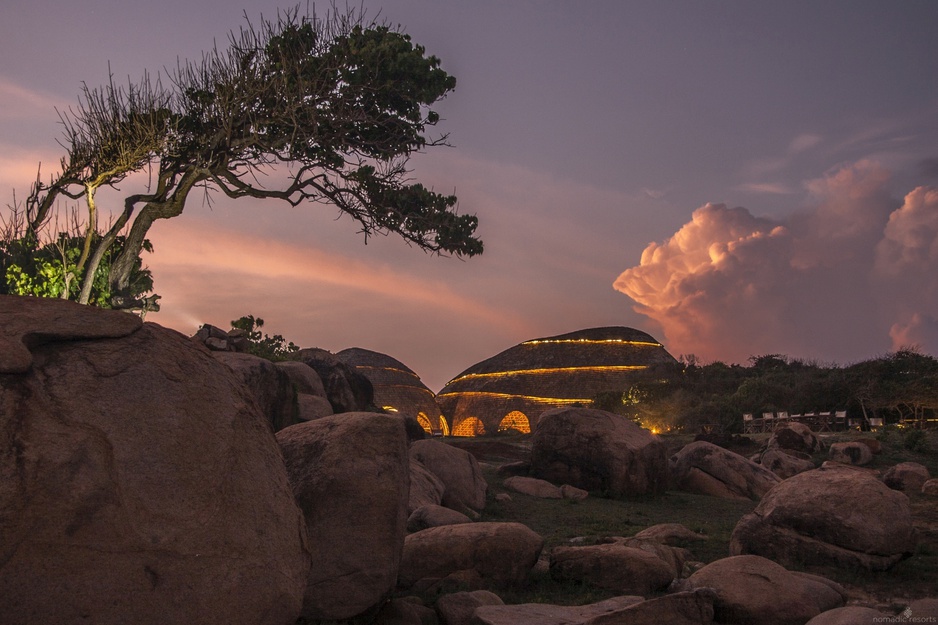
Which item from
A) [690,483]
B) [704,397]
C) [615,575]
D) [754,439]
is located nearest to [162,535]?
[615,575]

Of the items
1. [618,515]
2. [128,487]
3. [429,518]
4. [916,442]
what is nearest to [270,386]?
[429,518]

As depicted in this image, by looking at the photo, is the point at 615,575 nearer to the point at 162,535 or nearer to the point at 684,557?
the point at 684,557

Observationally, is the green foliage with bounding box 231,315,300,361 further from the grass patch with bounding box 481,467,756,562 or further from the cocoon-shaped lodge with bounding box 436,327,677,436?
the cocoon-shaped lodge with bounding box 436,327,677,436

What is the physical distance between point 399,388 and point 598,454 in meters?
40.3

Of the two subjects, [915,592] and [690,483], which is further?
[690,483]

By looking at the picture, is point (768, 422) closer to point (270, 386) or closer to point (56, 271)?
point (270, 386)

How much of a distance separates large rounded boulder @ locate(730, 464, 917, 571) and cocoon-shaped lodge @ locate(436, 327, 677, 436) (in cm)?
3931

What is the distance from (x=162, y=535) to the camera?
180 inches

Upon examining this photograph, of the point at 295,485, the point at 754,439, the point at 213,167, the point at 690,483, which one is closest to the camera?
the point at 295,485

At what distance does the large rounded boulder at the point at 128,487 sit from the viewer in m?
4.30

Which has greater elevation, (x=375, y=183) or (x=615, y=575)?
(x=375, y=183)

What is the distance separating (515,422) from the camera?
53.4 meters

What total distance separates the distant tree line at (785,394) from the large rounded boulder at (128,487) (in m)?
34.7

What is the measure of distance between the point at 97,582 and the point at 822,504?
9.51 meters
